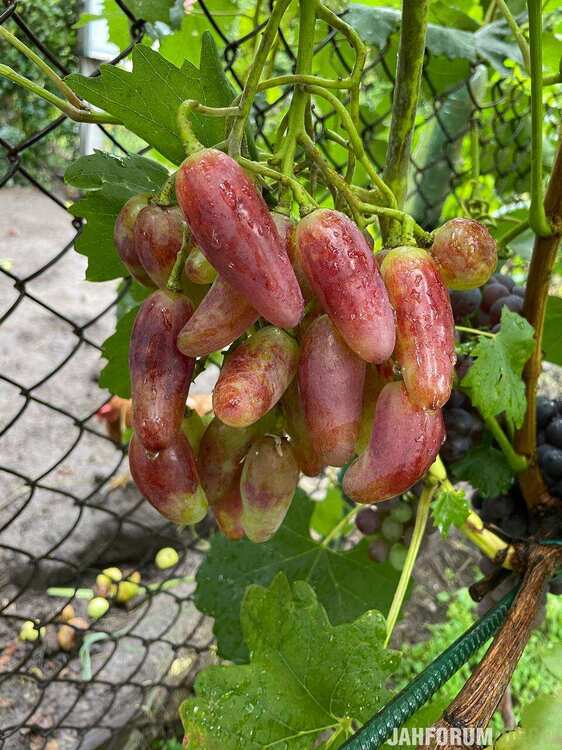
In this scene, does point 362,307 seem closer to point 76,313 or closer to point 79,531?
point 79,531

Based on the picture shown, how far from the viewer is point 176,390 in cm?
41

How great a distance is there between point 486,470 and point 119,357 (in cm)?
43

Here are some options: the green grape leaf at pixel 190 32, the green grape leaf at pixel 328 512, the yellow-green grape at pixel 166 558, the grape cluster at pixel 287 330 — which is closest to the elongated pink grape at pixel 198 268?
the grape cluster at pixel 287 330

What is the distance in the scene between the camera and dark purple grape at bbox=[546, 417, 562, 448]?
2.55ft

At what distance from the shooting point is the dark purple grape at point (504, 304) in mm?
773

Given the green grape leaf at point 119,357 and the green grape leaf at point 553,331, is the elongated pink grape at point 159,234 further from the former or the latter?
the green grape leaf at point 553,331

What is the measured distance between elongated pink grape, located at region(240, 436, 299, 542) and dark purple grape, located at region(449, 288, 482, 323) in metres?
0.40

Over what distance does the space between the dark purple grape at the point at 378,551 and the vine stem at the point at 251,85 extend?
24.5 inches

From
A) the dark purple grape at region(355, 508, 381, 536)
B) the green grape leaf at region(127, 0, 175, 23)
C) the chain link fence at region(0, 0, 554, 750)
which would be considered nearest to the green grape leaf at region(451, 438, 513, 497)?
the dark purple grape at region(355, 508, 381, 536)

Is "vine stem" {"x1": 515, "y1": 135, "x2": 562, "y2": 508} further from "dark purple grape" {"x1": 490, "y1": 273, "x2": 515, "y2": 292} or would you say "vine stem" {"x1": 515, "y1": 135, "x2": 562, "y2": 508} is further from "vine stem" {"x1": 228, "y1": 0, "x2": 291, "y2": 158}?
"vine stem" {"x1": 228, "y1": 0, "x2": 291, "y2": 158}

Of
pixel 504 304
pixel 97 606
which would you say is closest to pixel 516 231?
pixel 504 304

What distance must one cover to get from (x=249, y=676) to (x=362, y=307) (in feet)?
1.28

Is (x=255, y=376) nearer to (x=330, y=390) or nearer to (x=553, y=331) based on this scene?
(x=330, y=390)

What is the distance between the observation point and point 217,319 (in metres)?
0.39
